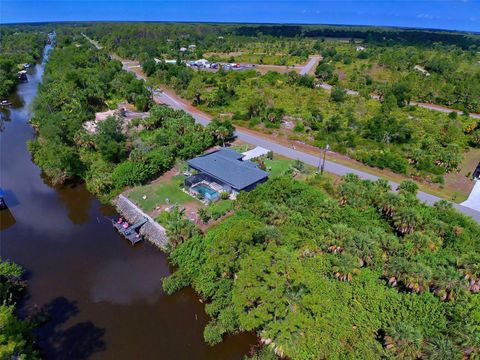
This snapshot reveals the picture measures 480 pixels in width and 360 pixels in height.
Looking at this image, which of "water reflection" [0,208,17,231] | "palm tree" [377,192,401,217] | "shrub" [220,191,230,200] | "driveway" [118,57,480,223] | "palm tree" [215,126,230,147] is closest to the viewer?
"palm tree" [377,192,401,217]

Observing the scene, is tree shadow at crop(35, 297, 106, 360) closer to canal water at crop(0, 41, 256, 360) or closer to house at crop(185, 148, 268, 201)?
canal water at crop(0, 41, 256, 360)

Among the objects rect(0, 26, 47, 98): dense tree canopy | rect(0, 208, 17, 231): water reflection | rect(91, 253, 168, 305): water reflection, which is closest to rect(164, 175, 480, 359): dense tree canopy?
rect(91, 253, 168, 305): water reflection

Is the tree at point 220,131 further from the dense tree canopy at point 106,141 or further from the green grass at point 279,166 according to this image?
the green grass at point 279,166

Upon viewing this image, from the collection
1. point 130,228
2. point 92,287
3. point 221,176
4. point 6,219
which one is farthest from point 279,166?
point 6,219

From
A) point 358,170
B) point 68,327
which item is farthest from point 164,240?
point 358,170

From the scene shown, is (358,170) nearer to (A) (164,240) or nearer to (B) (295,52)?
(A) (164,240)

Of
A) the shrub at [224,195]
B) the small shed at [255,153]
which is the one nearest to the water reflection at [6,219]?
the shrub at [224,195]

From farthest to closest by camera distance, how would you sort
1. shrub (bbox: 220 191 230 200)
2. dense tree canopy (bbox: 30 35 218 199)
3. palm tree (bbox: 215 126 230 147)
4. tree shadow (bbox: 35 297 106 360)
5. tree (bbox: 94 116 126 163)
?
palm tree (bbox: 215 126 230 147)
tree (bbox: 94 116 126 163)
dense tree canopy (bbox: 30 35 218 199)
shrub (bbox: 220 191 230 200)
tree shadow (bbox: 35 297 106 360)
